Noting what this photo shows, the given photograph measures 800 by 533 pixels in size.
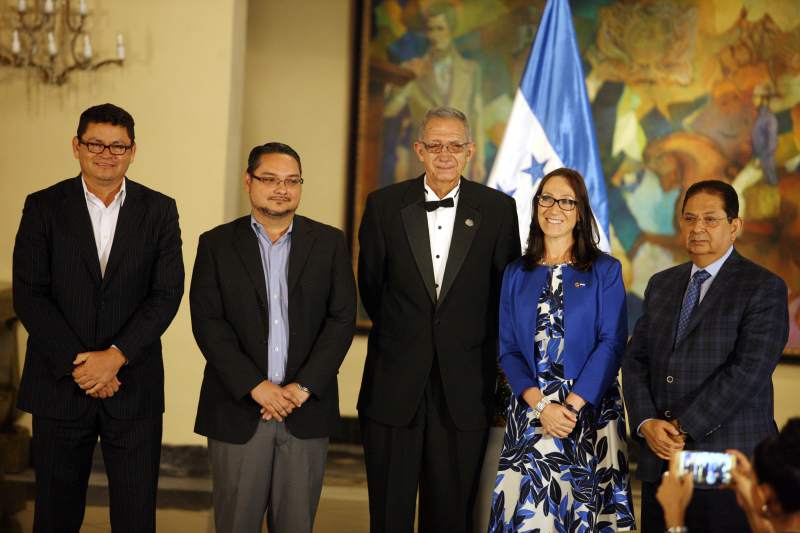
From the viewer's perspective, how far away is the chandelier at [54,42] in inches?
217

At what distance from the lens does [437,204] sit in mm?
3666

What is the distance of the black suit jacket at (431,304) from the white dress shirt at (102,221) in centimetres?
93

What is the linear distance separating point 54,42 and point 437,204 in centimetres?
292

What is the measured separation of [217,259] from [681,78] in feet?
13.5

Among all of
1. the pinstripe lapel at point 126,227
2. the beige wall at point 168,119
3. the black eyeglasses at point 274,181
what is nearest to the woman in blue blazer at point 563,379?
the black eyeglasses at point 274,181

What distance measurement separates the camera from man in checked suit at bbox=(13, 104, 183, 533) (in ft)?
11.1

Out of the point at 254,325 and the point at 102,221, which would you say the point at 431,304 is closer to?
the point at 254,325

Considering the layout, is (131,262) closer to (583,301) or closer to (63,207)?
(63,207)

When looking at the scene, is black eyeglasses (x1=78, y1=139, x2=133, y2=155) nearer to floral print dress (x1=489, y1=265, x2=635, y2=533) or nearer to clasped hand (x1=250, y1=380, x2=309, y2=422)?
clasped hand (x1=250, y1=380, x2=309, y2=422)

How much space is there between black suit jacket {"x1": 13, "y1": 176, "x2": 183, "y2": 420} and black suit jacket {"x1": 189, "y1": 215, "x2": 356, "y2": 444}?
0.63ft

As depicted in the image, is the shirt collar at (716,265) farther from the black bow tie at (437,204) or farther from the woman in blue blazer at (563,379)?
the black bow tie at (437,204)

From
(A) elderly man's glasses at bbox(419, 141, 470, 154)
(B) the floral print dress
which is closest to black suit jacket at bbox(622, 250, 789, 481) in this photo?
(B) the floral print dress

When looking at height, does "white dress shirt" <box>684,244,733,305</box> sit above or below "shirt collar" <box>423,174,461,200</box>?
below

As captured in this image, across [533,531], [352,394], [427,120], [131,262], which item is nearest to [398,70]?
[352,394]
